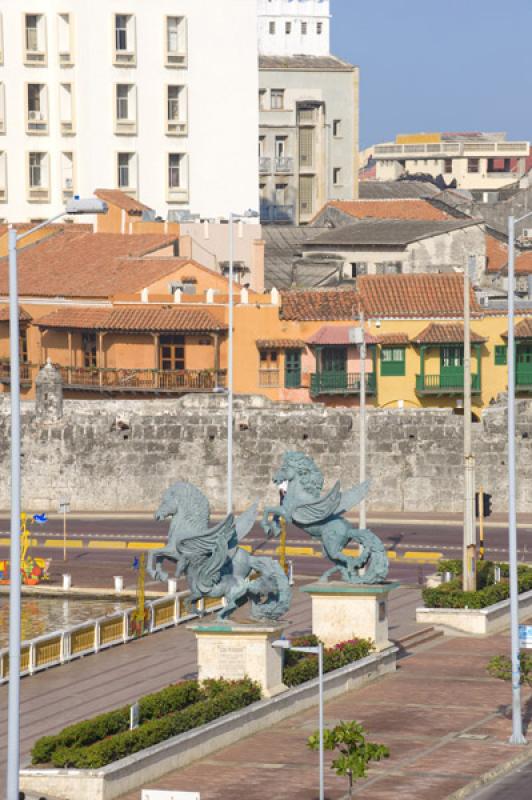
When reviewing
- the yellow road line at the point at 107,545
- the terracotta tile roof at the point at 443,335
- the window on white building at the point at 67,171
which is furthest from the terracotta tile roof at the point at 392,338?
the window on white building at the point at 67,171

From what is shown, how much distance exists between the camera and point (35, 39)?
11694 centimetres

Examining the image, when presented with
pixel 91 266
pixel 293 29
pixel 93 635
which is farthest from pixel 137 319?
pixel 293 29

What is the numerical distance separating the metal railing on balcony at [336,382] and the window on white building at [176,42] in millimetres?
33027

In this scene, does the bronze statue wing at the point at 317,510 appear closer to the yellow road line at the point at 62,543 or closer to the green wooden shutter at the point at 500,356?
the yellow road line at the point at 62,543

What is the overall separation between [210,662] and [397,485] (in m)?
38.8

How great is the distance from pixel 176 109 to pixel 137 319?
101 feet

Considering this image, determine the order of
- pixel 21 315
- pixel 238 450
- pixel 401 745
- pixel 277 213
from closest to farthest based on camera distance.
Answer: pixel 401 745
pixel 238 450
pixel 21 315
pixel 277 213

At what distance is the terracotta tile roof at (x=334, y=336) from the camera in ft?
295

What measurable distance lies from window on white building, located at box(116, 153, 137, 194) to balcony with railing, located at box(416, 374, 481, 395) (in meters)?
32.7

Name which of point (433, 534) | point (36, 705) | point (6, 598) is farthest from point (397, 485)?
point (36, 705)

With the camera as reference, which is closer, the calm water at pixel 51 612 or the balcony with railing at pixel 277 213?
the calm water at pixel 51 612

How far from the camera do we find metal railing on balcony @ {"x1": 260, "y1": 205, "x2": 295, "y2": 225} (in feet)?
477

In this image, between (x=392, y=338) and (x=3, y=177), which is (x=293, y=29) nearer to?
(x=3, y=177)

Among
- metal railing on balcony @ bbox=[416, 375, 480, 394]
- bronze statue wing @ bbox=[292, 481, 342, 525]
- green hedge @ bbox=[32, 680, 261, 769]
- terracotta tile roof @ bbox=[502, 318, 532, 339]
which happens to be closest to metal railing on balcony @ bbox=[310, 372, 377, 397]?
metal railing on balcony @ bbox=[416, 375, 480, 394]
